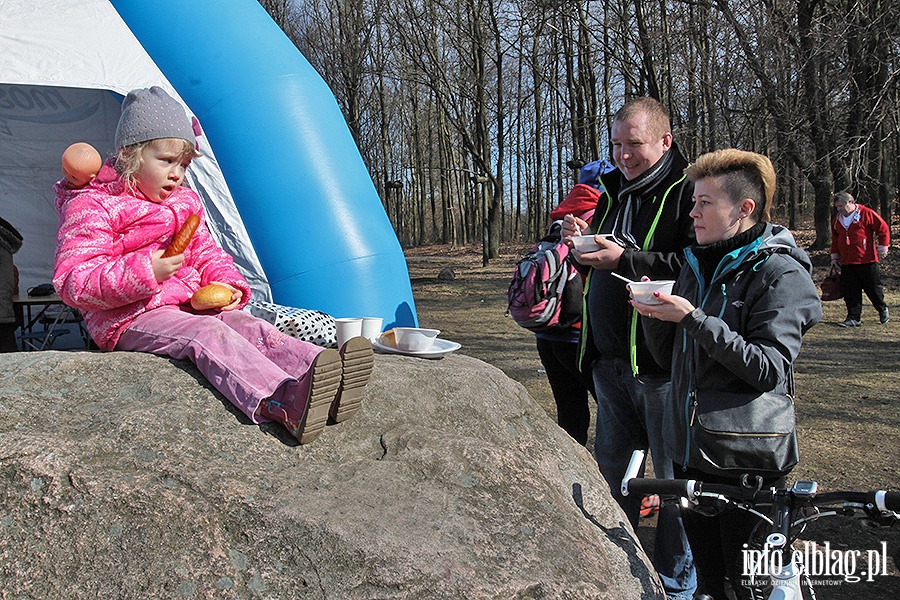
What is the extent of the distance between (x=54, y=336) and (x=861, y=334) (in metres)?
8.80

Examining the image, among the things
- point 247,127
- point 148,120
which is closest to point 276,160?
point 247,127

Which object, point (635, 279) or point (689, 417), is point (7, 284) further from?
point (689, 417)

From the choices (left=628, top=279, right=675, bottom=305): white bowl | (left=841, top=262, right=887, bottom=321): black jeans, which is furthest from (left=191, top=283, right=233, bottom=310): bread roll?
(left=841, top=262, right=887, bottom=321): black jeans

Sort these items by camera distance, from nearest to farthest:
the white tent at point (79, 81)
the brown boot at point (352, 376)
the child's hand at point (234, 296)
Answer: the brown boot at point (352, 376), the child's hand at point (234, 296), the white tent at point (79, 81)

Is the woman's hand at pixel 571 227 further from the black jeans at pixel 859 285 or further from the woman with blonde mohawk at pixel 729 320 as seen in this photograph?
the black jeans at pixel 859 285

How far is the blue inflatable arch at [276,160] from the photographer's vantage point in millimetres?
5809

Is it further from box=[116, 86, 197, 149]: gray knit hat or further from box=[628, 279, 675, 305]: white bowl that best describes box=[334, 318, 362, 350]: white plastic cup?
box=[628, 279, 675, 305]: white bowl

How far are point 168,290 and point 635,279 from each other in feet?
6.10

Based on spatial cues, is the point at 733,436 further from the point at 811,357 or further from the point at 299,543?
the point at 811,357

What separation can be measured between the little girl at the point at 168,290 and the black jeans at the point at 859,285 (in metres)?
9.23

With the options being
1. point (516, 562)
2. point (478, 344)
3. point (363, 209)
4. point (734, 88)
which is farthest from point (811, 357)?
point (734, 88)

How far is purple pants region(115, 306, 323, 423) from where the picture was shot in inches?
102

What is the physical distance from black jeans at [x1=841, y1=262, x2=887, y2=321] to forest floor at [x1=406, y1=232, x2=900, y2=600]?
0.24 m

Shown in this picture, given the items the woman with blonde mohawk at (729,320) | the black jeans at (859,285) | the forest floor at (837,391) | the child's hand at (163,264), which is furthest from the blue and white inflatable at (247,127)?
the black jeans at (859,285)
